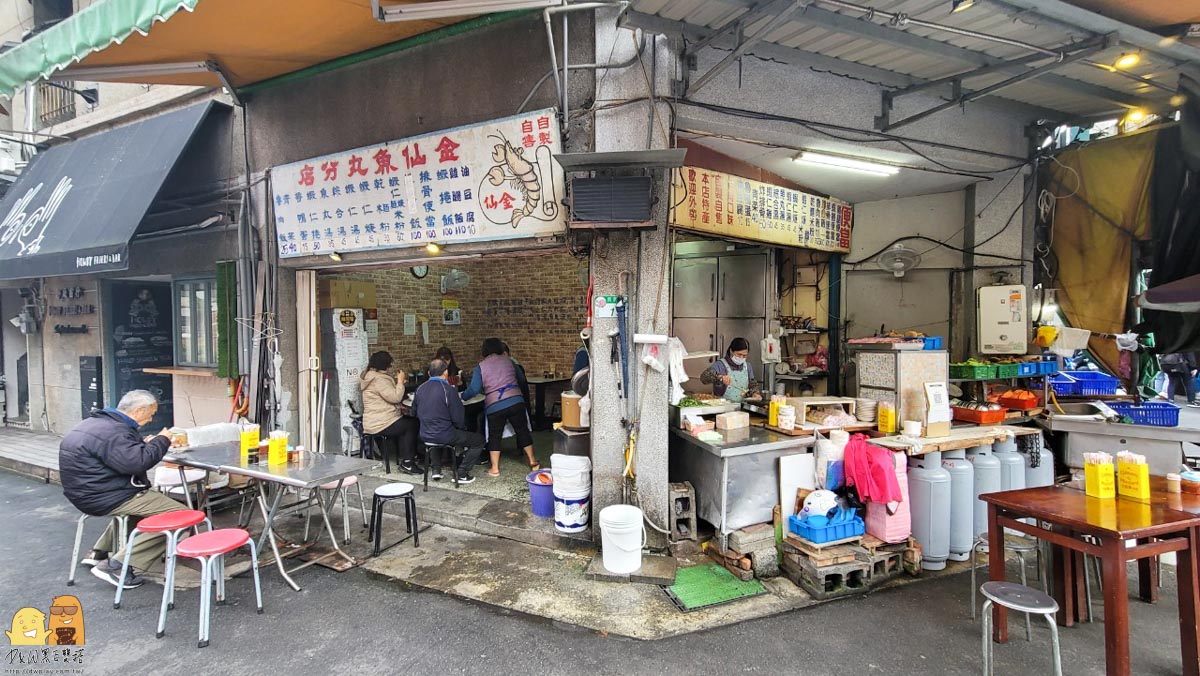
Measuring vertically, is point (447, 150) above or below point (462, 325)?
above

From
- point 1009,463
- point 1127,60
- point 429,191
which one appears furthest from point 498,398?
point 1127,60

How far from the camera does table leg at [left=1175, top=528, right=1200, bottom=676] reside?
3.19m

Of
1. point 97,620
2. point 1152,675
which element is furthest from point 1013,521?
point 97,620

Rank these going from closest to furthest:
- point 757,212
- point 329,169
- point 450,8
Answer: point 450,8, point 757,212, point 329,169

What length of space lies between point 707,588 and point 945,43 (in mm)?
5242

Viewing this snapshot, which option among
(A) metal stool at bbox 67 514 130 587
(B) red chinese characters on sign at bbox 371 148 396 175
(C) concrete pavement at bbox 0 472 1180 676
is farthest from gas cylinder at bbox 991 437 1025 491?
(A) metal stool at bbox 67 514 130 587

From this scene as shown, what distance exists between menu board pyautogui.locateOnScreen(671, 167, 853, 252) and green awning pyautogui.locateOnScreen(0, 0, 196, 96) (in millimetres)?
4350

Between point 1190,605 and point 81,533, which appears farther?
point 81,533

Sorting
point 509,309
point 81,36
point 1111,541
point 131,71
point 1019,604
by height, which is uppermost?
point 131,71

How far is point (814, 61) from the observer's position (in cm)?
529

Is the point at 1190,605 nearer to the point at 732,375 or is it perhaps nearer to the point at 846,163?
the point at 732,375

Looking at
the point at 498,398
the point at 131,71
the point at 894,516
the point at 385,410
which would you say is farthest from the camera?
the point at 385,410

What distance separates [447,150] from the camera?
5.63 m

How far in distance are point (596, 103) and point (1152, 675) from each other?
5.84 meters
